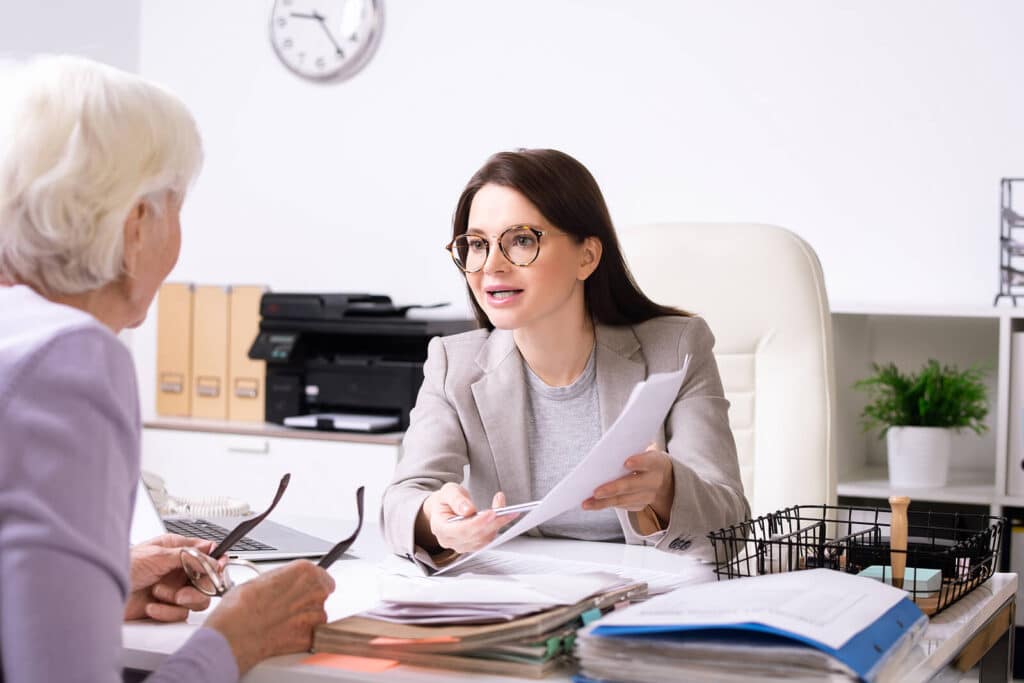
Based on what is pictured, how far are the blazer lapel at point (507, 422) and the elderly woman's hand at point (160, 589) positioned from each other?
66cm

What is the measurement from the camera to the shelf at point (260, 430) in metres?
3.45

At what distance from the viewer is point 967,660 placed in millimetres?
1295

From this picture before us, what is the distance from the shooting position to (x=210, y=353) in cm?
393

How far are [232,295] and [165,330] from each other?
290 mm

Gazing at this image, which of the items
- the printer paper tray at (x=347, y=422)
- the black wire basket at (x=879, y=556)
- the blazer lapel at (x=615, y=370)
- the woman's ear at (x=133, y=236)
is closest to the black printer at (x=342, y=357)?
the printer paper tray at (x=347, y=422)

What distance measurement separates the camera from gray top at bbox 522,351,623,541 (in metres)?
1.84

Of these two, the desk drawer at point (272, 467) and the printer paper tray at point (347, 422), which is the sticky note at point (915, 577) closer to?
the desk drawer at point (272, 467)

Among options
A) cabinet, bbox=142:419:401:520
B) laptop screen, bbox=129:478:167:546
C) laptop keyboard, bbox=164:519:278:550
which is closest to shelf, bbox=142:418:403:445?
cabinet, bbox=142:419:401:520

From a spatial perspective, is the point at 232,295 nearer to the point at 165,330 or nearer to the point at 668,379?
the point at 165,330

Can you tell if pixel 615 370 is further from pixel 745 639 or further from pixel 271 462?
pixel 271 462

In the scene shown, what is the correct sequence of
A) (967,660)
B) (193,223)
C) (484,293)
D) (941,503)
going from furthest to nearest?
(193,223), (941,503), (484,293), (967,660)

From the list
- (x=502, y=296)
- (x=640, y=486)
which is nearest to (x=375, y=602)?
(x=640, y=486)

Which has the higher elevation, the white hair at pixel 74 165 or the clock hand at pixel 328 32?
the clock hand at pixel 328 32

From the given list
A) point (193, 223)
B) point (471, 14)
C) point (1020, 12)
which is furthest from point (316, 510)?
point (1020, 12)
